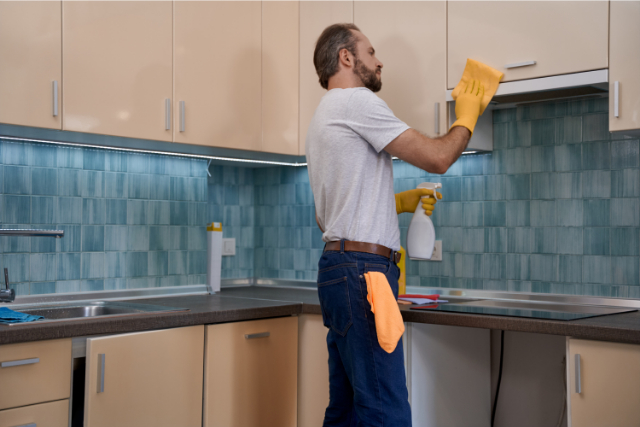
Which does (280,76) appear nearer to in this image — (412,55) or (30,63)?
(412,55)

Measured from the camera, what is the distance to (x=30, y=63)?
6.38 feet

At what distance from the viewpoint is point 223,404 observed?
2.09 metres

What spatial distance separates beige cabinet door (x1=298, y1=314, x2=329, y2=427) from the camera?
2205mm

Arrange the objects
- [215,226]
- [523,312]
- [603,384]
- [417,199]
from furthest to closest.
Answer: [215,226] → [417,199] → [523,312] → [603,384]

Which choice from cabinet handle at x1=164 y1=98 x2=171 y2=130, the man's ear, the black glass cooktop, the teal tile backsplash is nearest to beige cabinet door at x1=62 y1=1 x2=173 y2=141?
cabinet handle at x1=164 y1=98 x2=171 y2=130

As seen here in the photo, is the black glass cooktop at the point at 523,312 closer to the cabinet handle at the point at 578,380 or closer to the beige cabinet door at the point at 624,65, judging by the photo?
the cabinet handle at the point at 578,380

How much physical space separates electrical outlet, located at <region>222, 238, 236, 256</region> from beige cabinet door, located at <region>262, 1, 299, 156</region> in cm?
65

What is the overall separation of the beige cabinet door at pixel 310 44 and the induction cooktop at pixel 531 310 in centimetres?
97

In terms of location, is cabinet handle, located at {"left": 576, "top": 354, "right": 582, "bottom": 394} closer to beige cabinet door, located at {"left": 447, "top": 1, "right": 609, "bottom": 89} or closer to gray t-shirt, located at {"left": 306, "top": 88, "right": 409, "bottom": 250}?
gray t-shirt, located at {"left": 306, "top": 88, "right": 409, "bottom": 250}

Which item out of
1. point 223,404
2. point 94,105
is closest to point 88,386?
point 223,404

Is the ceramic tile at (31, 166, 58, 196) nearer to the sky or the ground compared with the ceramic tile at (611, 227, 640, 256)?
nearer to the sky

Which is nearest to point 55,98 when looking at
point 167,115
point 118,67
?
point 118,67

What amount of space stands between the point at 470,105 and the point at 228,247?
4.83 feet

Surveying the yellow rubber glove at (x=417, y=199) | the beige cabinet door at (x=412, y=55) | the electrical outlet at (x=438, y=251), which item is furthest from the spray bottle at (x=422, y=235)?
the electrical outlet at (x=438, y=251)
